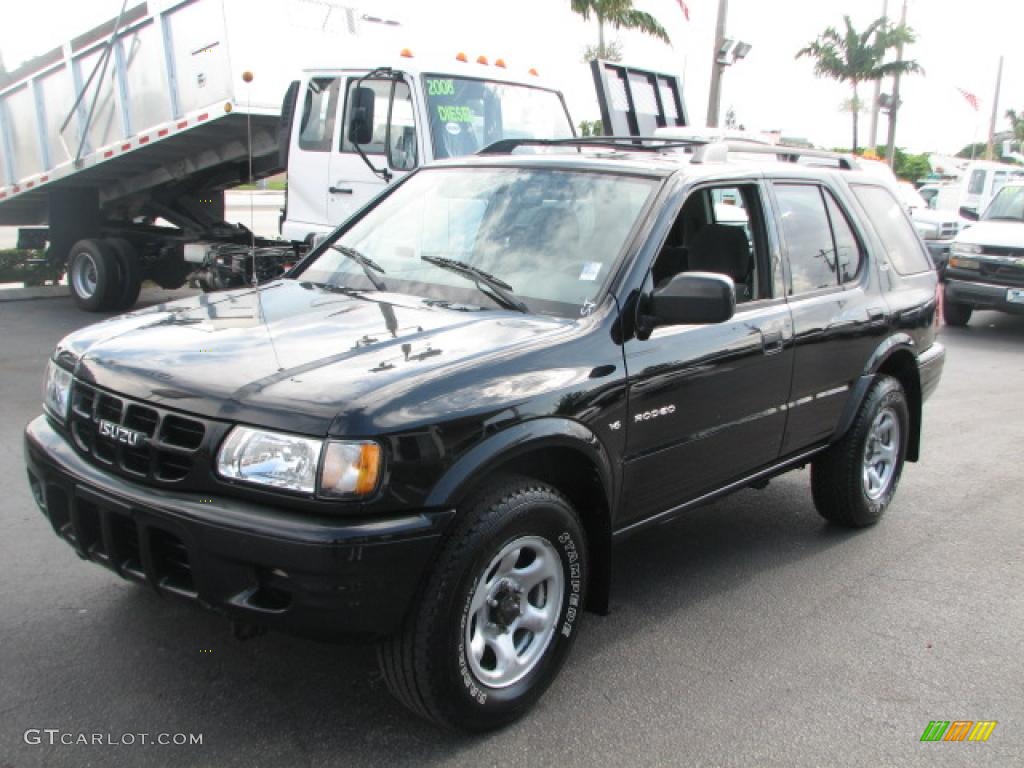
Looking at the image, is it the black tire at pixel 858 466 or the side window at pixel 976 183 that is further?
Answer: the side window at pixel 976 183

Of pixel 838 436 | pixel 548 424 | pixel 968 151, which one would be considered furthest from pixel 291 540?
pixel 968 151

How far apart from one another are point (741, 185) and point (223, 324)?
222 centimetres

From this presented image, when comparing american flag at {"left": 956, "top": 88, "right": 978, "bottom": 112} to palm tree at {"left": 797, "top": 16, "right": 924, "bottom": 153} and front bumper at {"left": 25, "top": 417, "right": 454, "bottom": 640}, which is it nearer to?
palm tree at {"left": 797, "top": 16, "right": 924, "bottom": 153}

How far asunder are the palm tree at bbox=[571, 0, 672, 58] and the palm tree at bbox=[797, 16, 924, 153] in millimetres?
16807

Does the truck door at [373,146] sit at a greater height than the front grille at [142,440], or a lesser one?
greater

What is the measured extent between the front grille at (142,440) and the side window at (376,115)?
5407mm

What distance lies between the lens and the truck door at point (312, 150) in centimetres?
841

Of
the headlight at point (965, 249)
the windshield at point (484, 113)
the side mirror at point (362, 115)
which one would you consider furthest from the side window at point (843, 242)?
the headlight at point (965, 249)

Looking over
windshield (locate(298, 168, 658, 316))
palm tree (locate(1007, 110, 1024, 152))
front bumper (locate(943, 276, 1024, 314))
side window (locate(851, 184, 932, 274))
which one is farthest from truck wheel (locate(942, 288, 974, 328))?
palm tree (locate(1007, 110, 1024, 152))

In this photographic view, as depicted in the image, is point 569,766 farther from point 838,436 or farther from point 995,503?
point 995,503

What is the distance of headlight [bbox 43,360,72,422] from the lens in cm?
312

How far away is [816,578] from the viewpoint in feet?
14.1

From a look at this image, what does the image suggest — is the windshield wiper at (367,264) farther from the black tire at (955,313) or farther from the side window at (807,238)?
the black tire at (955,313)
